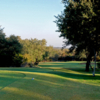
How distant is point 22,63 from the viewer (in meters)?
38.2

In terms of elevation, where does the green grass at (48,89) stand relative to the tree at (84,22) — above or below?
below

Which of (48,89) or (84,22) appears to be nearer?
(48,89)

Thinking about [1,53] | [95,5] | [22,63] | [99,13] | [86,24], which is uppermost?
[95,5]

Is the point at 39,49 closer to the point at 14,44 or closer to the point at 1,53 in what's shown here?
the point at 14,44

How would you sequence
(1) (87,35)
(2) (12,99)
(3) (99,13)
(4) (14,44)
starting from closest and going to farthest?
(2) (12,99), (3) (99,13), (1) (87,35), (4) (14,44)

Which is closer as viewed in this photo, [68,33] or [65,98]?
[65,98]

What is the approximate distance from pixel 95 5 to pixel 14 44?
28.0 metres

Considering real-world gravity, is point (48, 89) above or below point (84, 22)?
below

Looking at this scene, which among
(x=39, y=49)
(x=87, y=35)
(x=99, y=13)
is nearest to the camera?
(x=99, y=13)

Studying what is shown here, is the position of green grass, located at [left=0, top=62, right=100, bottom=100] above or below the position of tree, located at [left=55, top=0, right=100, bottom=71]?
below

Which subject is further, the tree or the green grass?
the tree

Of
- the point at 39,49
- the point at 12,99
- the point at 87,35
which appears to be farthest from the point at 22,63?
the point at 12,99

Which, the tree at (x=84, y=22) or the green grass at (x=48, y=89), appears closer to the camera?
the green grass at (x=48, y=89)

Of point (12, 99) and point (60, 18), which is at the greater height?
point (60, 18)
